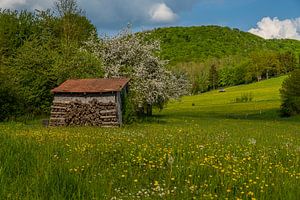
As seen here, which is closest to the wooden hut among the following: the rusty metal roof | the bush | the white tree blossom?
the rusty metal roof

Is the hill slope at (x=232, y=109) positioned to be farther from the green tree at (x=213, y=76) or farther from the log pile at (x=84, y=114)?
the green tree at (x=213, y=76)

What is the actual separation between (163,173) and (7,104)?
34.1m

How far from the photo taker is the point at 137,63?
51.6 meters

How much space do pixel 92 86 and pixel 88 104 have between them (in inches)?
67.2

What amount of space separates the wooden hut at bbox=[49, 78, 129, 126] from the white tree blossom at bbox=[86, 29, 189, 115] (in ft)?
32.8

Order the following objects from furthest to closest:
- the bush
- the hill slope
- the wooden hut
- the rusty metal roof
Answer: the hill slope < the bush < the wooden hut < the rusty metal roof

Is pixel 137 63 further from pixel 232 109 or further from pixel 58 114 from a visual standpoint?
pixel 232 109

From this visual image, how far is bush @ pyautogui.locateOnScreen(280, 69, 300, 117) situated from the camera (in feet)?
210

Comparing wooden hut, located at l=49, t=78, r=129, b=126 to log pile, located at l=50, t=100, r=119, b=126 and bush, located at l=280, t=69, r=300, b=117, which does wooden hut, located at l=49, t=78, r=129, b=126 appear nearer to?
log pile, located at l=50, t=100, r=119, b=126

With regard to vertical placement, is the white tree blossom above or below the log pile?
above

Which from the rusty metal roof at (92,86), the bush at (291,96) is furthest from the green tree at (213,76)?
the rusty metal roof at (92,86)

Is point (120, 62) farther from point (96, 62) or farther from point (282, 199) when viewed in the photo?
point (282, 199)

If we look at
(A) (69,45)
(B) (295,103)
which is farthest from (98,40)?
(B) (295,103)

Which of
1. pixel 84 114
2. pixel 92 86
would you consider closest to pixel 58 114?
pixel 84 114
